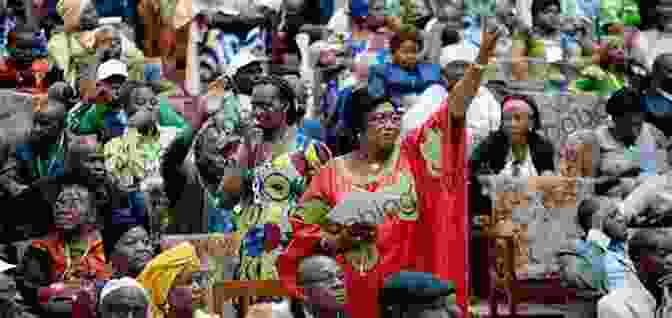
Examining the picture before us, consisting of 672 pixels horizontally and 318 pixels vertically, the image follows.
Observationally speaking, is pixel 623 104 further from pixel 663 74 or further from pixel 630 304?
pixel 630 304

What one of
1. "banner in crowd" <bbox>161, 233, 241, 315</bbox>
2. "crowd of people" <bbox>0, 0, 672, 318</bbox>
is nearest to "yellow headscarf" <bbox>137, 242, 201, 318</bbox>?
"crowd of people" <bbox>0, 0, 672, 318</bbox>

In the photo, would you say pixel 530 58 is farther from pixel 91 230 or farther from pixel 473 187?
pixel 91 230

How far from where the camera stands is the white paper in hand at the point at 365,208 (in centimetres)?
1245

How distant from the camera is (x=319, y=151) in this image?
45.6 ft

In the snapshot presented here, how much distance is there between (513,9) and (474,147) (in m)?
6.07

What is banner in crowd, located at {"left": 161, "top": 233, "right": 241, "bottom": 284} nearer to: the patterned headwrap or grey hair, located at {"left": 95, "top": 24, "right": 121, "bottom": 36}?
the patterned headwrap

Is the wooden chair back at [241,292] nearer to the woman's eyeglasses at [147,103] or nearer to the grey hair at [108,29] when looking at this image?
the woman's eyeglasses at [147,103]

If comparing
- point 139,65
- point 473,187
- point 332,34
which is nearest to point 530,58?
point 332,34

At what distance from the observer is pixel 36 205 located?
14492 millimetres

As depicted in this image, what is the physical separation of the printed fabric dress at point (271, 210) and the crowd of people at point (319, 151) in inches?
0.6

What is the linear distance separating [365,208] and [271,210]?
132 centimetres

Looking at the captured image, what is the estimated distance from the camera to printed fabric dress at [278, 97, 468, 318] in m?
12.4

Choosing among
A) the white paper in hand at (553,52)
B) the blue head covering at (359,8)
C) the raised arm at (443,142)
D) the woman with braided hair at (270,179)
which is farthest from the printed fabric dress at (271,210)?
the white paper in hand at (553,52)

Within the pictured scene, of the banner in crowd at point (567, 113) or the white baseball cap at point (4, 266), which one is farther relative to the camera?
the banner in crowd at point (567, 113)
